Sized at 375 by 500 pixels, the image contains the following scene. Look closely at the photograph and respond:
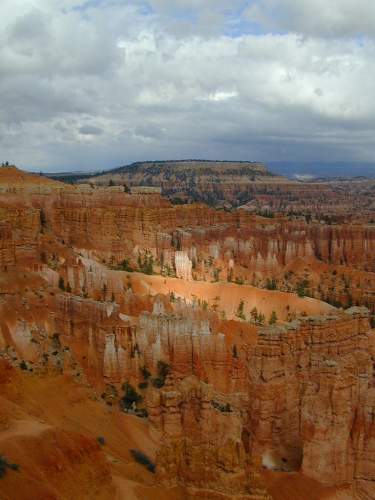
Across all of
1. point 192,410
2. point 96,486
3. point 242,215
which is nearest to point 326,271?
point 242,215

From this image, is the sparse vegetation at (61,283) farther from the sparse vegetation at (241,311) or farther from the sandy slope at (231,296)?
the sparse vegetation at (241,311)

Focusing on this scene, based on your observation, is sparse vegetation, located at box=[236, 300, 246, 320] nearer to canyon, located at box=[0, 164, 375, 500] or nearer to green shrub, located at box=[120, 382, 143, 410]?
canyon, located at box=[0, 164, 375, 500]

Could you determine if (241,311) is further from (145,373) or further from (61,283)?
(145,373)

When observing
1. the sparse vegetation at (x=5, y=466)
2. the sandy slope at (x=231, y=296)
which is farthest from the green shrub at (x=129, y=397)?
the sandy slope at (x=231, y=296)

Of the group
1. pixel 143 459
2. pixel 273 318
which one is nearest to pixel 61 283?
pixel 273 318

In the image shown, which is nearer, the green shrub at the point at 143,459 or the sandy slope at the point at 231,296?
the green shrub at the point at 143,459

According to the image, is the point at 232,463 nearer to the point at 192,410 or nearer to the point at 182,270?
the point at 192,410

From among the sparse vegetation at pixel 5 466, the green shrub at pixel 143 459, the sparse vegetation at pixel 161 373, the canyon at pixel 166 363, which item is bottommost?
the sparse vegetation at pixel 161 373

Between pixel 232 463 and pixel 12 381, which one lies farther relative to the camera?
pixel 12 381
